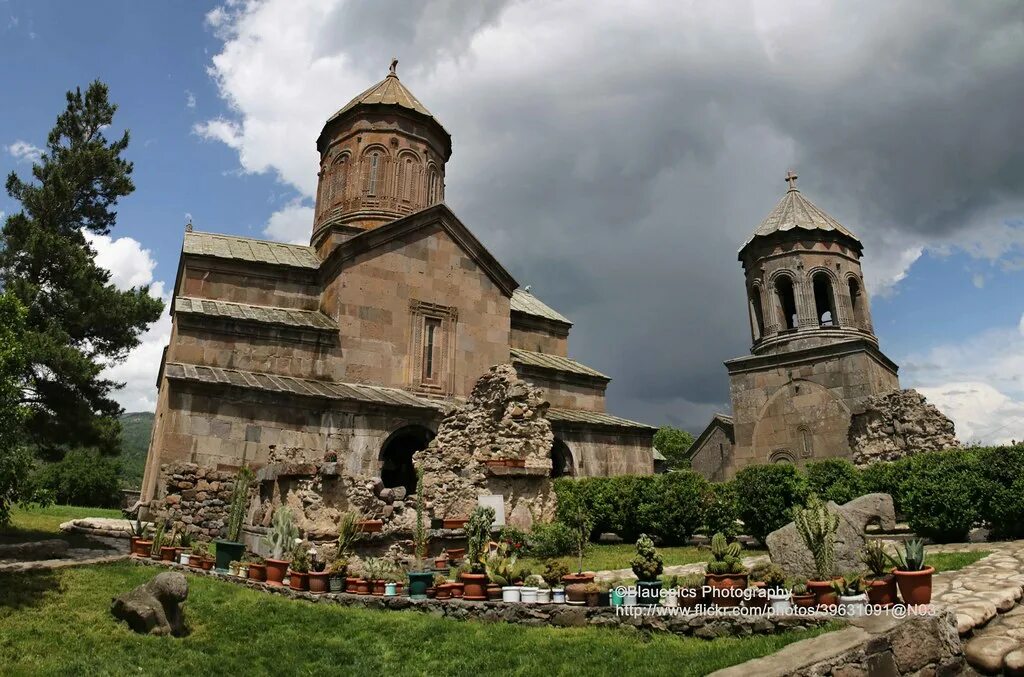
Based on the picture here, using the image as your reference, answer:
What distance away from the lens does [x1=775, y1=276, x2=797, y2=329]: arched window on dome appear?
16.7 metres

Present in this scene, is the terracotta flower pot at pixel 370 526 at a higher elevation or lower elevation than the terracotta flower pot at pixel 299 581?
higher

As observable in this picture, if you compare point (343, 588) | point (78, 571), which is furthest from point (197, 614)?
point (78, 571)

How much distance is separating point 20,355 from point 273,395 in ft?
19.7

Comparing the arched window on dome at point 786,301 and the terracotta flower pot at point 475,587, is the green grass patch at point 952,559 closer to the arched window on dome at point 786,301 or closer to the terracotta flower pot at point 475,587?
the terracotta flower pot at point 475,587

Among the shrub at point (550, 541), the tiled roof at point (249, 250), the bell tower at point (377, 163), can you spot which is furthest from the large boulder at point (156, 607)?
the bell tower at point (377, 163)

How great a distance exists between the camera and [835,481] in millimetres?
10812

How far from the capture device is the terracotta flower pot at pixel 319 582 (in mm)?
6914

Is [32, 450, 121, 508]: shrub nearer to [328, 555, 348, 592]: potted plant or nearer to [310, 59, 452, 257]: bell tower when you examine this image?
[310, 59, 452, 257]: bell tower

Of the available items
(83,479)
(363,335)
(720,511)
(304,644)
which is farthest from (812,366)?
(83,479)

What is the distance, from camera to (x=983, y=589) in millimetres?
5883

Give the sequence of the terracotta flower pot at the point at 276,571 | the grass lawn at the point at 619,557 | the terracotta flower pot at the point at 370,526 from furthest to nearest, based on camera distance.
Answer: the grass lawn at the point at 619,557 < the terracotta flower pot at the point at 370,526 < the terracotta flower pot at the point at 276,571

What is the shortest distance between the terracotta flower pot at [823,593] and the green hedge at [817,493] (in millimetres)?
4937

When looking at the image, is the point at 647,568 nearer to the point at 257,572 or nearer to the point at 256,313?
the point at 257,572

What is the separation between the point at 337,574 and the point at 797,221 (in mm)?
14621
